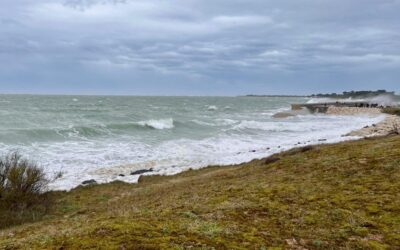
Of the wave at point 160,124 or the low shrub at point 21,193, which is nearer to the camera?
the low shrub at point 21,193

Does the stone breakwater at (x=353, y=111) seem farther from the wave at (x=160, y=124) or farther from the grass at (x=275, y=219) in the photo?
the grass at (x=275, y=219)

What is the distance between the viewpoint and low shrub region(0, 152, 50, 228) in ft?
42.3

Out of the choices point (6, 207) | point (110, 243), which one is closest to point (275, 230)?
point (110, 243)

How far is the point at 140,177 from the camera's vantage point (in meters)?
21.1

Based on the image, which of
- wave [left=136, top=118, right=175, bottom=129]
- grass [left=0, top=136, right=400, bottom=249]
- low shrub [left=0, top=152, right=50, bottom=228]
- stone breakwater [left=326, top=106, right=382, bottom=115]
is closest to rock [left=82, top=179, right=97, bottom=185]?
low shrub [left=0, top=152, right=50, bottom=228]

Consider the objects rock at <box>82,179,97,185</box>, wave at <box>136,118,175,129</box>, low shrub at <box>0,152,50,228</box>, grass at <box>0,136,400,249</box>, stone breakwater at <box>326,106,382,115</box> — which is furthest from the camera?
stone breakwater at <box>326,106,382,115</box>

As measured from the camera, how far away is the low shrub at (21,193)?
42.3 ft

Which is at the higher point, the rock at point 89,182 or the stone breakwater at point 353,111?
the stone breakwater at point 353,111

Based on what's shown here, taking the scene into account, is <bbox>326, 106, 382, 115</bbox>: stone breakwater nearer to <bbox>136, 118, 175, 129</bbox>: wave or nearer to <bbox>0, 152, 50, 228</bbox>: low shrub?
<bbox>136, 118, 175, 129</bbox>: wave

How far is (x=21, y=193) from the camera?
14234 mm

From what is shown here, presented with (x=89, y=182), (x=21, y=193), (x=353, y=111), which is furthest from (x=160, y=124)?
(x=353, y=111)

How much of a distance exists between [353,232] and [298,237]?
1040 mm

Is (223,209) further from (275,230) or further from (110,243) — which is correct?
(110,243)

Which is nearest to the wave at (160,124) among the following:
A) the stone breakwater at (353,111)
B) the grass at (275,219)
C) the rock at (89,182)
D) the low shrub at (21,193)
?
the rock at (89,182)
